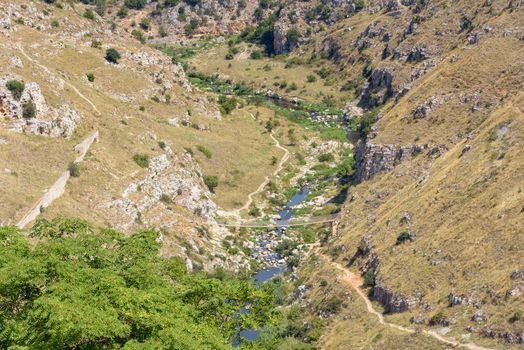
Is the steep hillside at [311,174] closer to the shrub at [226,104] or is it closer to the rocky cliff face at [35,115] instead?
the rocky cliff face at [35,115]

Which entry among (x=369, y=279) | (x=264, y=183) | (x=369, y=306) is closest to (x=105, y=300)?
(x=369, y=306)

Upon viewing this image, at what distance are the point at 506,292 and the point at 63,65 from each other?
313 feet

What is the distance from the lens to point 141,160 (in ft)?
354

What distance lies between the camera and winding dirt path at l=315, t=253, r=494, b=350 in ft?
198

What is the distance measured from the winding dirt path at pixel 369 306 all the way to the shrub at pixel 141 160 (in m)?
28.5

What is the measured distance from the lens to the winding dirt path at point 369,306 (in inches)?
2377

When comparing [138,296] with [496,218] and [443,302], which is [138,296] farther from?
[496,218]

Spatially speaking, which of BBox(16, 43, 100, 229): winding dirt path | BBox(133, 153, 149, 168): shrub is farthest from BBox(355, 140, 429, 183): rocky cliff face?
BBox(16, 43, 100, 229): winding dirt path

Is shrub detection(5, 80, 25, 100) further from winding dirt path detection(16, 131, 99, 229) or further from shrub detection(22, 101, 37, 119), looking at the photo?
winding dirt path detection(16, 131, 99, 229)

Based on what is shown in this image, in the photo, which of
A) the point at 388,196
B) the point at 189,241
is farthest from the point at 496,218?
the point at 189,241

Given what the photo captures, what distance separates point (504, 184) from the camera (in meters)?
78.3

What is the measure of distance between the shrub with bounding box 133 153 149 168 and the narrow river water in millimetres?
21888

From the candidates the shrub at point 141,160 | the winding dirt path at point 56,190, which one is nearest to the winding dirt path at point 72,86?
the winding dirt path at point 56,190

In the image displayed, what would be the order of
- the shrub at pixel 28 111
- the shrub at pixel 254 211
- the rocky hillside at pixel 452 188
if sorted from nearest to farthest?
the rocky hillside at pixel 452 188
the shrub at pixel 28 111
the shrub at pixel 254 211
